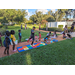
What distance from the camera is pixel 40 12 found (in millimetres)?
46219

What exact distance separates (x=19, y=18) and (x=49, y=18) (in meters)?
18.0

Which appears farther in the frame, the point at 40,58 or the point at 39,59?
the point at 40,58

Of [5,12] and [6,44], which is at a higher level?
[5,12]
